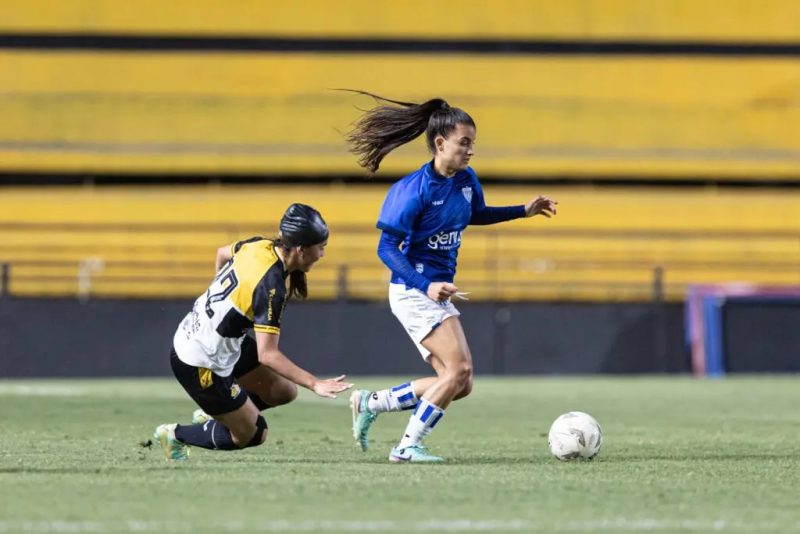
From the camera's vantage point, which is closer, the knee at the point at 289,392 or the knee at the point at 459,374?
the knee at the point at 459,374

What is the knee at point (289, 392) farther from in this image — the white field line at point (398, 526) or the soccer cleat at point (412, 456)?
the white field line at point (398, 526)

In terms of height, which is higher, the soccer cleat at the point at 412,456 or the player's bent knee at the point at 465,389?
the player's bent knee at the point at 465,389

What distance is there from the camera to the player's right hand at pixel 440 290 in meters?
6.65

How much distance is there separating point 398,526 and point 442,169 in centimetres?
289

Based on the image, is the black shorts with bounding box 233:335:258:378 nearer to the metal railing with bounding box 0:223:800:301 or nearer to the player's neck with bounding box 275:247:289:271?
the player's neck with bounding box 275:247:289:271

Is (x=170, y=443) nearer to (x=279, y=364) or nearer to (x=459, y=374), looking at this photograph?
(x=279, y=364)

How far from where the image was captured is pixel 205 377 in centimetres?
661

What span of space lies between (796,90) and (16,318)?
13.0m

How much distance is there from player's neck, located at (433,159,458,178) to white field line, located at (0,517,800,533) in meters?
2.76

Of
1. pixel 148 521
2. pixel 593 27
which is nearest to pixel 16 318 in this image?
pixel 593 27

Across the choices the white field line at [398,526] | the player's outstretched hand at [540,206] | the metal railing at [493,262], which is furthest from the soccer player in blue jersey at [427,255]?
the metal railing at [493,262]

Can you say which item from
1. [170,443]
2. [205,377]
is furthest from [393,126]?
[170,443]

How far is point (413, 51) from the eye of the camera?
74.2ft

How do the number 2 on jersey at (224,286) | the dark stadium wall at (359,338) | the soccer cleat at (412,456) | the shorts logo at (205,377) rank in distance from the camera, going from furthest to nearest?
the dark stadium wall at (359,338) < the soccer cleat at (412,456) < the shorts logo at (205,377) < the number 2 on jersey at (224,286)
